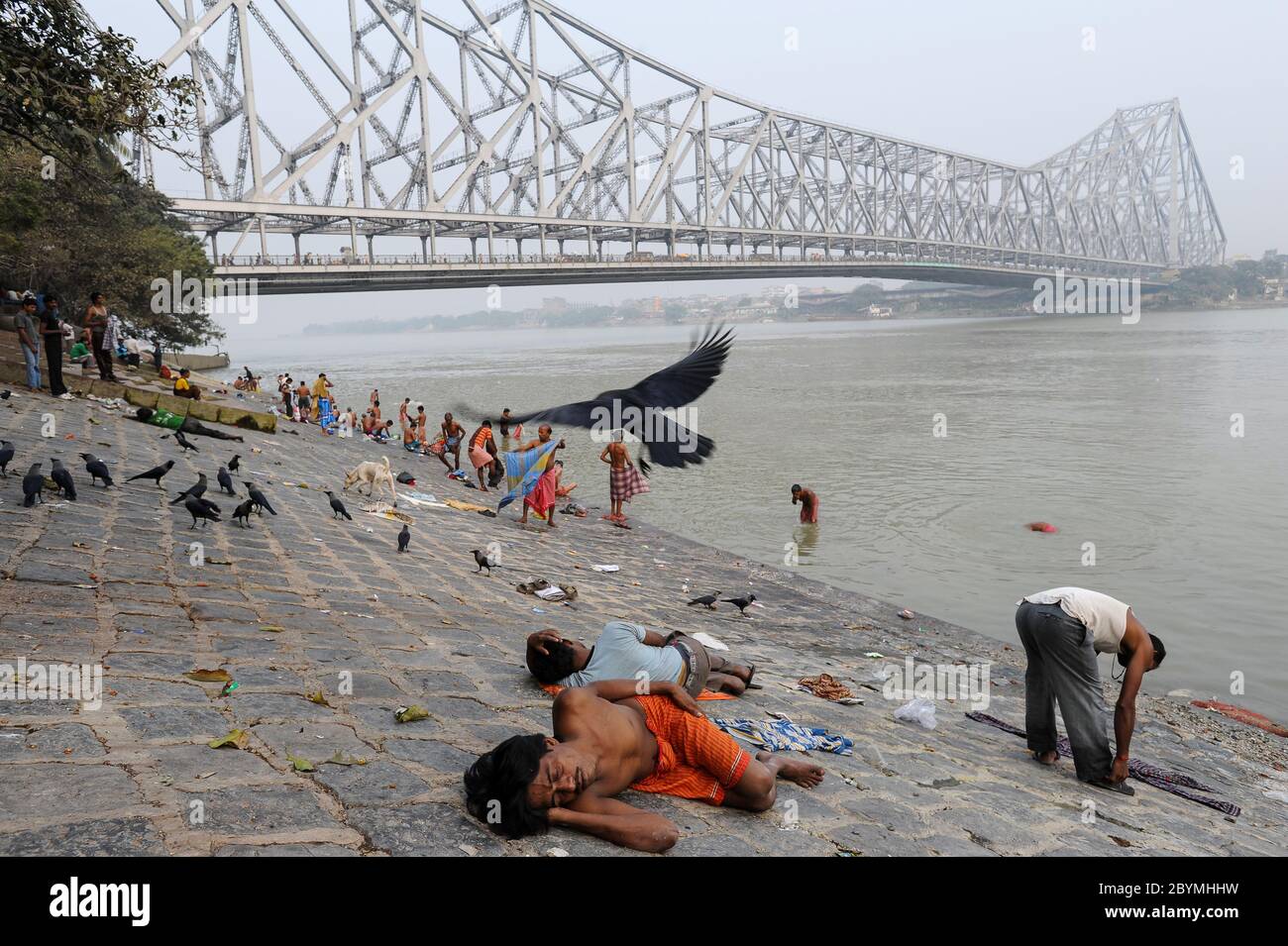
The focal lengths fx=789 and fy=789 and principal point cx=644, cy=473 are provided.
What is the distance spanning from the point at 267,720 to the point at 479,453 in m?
8.98

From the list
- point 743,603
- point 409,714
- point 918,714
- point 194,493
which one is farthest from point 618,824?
point 194,493

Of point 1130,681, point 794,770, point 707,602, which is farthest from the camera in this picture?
point 707,602

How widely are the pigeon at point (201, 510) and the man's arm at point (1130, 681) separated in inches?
215

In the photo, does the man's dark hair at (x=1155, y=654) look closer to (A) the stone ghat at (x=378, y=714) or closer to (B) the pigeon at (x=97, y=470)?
(A) the stone ghat at (x=378, y=714)

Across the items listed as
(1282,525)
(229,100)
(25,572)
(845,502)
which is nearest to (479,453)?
(845,502)

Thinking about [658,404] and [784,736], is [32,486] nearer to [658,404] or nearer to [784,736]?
[658,404]

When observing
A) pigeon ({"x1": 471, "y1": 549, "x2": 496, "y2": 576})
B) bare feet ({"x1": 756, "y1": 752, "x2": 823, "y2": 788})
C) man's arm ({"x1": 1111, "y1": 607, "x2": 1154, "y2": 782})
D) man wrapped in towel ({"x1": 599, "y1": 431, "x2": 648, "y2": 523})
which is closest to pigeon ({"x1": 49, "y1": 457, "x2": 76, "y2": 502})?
pigeon ({"x1": 471, "y1": 549, "x2": 496, "y2": 576})

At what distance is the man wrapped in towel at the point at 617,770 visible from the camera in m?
2.28

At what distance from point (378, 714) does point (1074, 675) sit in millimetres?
3008

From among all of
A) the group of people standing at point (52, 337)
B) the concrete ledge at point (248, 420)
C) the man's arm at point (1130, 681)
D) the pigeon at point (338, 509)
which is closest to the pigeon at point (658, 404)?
the pigeon at point (338, 509)

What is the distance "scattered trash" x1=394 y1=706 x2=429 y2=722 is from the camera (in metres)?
3.09

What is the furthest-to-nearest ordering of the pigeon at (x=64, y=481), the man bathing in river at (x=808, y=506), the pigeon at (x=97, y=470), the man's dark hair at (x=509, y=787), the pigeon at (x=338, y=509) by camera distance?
1. the man bathing in river at (x=808, y=506)
2. the pigeon at (x=338, y=509)
3. the pigeon at (x=97, y=470)
4. the pigeon at (x=64, y=481)
5. the man's dark hair at (x=509, y=787)

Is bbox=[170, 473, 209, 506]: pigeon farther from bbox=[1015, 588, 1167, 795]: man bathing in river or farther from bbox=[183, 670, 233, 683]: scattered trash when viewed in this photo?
bbox=[1015, 588, 1167, 795]: man bathing in river

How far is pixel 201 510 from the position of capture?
535cm
